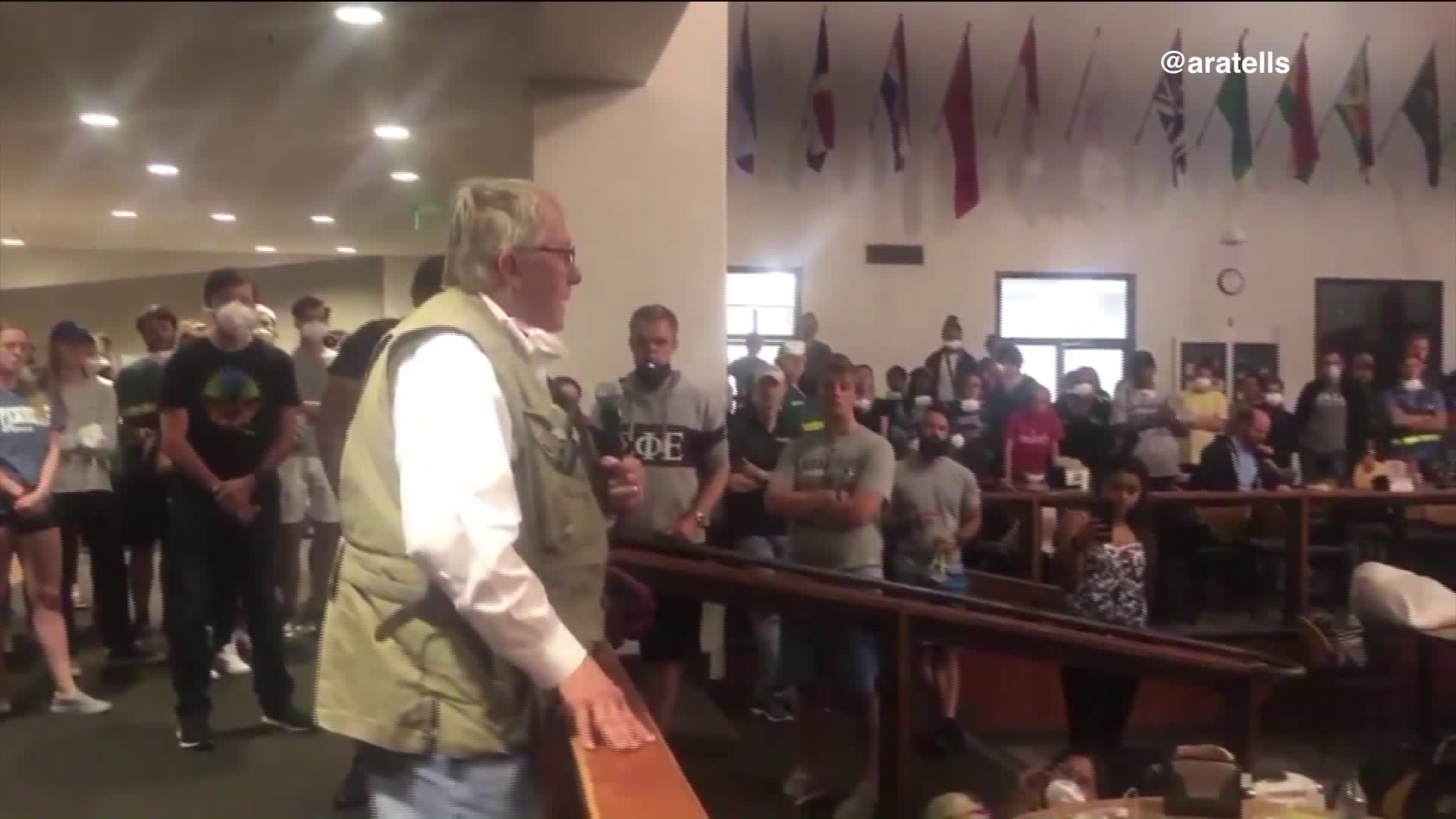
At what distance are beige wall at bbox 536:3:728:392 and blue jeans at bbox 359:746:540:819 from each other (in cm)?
90

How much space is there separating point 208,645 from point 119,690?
→ 0.68 m

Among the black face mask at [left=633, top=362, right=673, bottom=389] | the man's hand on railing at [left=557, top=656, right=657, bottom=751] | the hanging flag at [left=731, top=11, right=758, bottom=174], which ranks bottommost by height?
the man's hand on railing at [left=557, top=656, right=657, bottom=751]

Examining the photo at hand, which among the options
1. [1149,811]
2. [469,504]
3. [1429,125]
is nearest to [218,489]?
[469,504]

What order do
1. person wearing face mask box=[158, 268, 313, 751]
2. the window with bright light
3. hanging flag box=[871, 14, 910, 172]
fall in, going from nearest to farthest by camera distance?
hanging flag box=[871, 14, 910, 172], the window with bright light, person wearing face mask box=[158, 268, 313, 751]

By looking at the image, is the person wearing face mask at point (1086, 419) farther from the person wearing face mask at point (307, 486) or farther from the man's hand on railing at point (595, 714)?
the person wearing face mask at point (307, 486)

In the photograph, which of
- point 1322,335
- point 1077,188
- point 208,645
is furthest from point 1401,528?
point 208,645

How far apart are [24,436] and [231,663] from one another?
0.90 metres

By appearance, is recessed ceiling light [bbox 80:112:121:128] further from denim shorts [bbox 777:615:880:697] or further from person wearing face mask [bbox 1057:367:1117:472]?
person wearing face mask [bbox 1057:367:1117:472]

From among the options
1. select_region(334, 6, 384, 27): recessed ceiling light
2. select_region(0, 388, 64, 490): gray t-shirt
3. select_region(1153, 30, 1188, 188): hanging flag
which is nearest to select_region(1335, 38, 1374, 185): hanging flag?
select_region(1153, 30, 1188, 188): hanging flag

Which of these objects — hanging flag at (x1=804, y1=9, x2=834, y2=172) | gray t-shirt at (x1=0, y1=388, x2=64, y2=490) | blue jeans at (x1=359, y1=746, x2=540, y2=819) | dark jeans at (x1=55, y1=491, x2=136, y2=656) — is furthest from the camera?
dark jeans at (x1=55, y1=491, x2=136, y2=656)

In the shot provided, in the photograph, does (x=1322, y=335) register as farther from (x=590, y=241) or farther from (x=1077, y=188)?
(x=590, y=241)

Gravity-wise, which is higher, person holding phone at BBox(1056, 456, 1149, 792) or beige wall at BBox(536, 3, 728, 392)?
beige wall at BBox(536, 3, 728, 392)

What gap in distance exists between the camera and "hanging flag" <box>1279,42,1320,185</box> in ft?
6.59

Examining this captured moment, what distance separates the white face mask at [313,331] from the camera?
8.36ft
